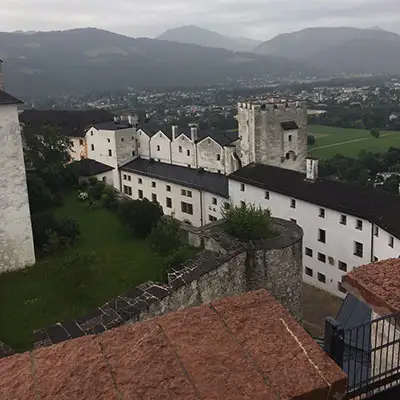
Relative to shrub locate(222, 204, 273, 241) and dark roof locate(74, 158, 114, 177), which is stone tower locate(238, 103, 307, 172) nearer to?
dark roof locate(74, 158, 114, 177)

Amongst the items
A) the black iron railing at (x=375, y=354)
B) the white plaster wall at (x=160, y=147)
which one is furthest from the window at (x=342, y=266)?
the black iron railing at (x=375, y=354)

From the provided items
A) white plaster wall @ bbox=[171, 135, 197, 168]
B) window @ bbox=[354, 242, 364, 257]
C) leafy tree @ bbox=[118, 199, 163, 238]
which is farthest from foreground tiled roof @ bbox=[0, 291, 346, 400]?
white plaster wall @ bbox=[171, 135, 197, 168]

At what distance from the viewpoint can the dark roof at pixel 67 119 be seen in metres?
49.0

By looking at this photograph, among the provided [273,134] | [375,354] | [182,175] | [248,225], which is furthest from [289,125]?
[375,354]

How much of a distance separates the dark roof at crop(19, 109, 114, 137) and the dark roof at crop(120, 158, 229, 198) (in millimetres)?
11372

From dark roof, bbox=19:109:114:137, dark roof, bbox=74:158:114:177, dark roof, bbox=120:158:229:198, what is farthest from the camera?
dark roof, bbox=19:109:114:137

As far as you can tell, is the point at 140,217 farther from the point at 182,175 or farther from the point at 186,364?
the point at 186,364

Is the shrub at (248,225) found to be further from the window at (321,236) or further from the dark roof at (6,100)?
the window at (321,236)

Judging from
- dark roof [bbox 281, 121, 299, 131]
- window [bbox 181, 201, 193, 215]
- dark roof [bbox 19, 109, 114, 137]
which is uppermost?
dark roof [bbox 281, 121, 299, 131]

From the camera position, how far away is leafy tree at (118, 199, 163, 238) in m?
20.8

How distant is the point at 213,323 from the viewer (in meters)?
3.60

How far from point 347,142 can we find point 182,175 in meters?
51.4

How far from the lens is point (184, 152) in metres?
37.9

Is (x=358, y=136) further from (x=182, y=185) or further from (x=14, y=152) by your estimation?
(x=14, y=152)
